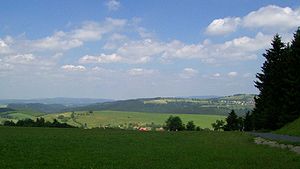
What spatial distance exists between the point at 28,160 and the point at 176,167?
944 cm

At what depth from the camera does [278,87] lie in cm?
7144

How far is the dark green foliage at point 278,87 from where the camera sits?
65.9 m

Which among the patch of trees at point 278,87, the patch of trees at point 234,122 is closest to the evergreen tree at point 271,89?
the patch of trees at point 278,87

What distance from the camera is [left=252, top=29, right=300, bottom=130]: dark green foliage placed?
6594 cm

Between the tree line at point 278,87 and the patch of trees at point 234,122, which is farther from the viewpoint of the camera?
the patch of trees at point 234,122

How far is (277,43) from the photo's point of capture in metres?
75.1

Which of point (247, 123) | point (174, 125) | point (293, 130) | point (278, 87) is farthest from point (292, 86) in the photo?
point (174, 125)

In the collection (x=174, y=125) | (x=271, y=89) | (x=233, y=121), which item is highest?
(x=271, y=89)

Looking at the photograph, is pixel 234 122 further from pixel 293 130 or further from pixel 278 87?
pixel 293 130

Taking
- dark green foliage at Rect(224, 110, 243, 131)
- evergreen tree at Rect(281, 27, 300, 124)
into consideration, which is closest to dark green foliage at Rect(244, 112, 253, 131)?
dark green foliage at Rect(224, 110, 243, 131)

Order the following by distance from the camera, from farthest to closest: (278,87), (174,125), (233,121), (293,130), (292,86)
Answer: (174,125), (233,121), (278,87), (292,86), (293,130)

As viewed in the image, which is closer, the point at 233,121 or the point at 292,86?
the point at 292,86

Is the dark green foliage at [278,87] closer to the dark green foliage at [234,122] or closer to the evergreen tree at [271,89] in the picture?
the evergreen tree at [271,89]

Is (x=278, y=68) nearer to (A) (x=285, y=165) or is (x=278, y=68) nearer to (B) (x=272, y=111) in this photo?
(B) (x=272, y=111)
